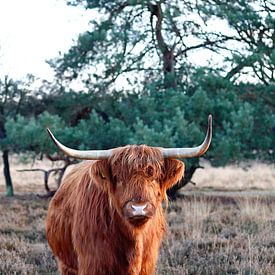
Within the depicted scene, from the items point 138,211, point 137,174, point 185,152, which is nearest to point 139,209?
point 138,211

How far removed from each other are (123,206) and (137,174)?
0.93ft

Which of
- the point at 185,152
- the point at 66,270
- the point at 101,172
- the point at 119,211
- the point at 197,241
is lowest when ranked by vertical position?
the point at 197,241

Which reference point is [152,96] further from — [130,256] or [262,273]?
[130,256]

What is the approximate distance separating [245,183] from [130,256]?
21001 mm

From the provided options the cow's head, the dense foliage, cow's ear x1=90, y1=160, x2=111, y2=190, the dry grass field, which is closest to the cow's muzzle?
the cow's head

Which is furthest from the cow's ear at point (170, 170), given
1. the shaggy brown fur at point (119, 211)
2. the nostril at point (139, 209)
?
the nostril at point (139, 209)

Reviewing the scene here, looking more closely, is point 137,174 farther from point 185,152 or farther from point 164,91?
point 164,91

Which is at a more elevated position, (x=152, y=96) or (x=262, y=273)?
(x=152, y=96)

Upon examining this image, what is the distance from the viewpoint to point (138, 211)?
14.8 ft

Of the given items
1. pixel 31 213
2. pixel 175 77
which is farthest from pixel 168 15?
pixel 31 213

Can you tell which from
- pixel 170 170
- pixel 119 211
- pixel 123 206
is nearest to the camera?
pixel 123 206

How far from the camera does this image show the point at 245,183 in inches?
1006

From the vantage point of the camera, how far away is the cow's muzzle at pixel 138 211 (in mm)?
4527

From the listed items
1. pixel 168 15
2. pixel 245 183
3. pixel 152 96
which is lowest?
pixel 245 183
